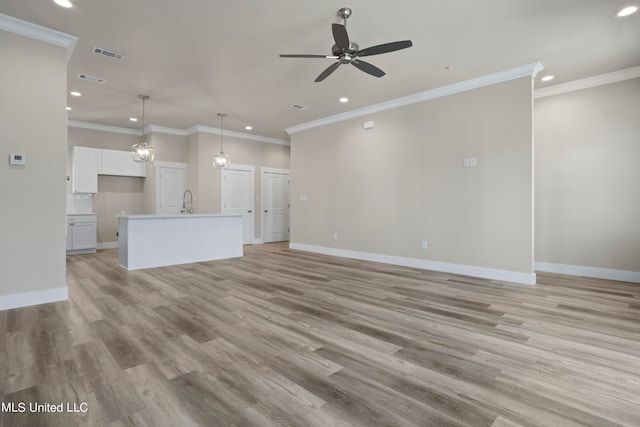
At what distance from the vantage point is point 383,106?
597cm

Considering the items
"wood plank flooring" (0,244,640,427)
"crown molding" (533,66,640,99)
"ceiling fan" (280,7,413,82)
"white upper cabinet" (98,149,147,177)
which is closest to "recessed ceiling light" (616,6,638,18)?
"crown molding" (533,66,640,99)

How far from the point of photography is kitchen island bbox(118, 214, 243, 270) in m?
5.23

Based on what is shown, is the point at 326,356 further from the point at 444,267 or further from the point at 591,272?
the point at 591,272

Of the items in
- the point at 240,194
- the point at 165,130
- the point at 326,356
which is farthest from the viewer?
the point at 240,194

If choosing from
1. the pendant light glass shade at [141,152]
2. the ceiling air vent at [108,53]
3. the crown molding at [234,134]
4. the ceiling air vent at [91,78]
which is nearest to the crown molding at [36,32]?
the ceiling air vent at [108,53]

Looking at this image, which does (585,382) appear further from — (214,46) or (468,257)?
(214,46)

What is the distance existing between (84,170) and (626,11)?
944 cm

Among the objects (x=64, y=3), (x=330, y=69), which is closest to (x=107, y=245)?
(x=64, y=3)

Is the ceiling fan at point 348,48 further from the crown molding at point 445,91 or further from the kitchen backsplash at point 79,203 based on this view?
the kitchen backsplash at point 79,203

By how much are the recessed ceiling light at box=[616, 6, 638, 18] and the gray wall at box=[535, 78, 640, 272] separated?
6.50 feet

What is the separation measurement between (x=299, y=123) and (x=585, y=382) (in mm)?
6740

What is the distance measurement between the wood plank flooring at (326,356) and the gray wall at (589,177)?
0.96 meters

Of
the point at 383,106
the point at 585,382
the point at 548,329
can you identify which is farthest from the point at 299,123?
the point at 585,382

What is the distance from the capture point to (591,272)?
485 centimetres
